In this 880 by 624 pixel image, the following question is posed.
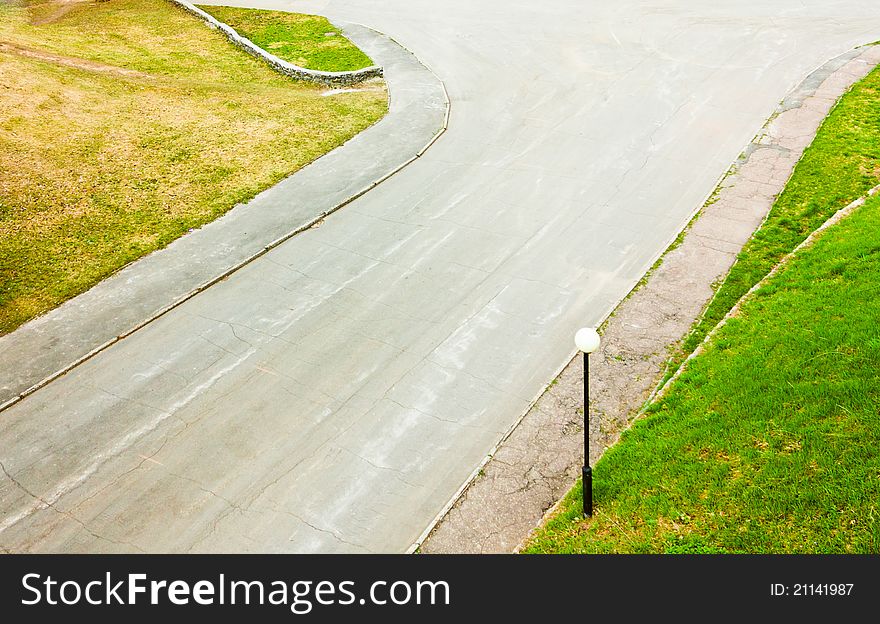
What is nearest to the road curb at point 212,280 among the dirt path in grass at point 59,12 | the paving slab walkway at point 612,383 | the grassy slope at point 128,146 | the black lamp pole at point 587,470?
the grassy slope at point 128,146

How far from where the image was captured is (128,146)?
2295cm

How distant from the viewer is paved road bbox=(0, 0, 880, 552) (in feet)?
37.2

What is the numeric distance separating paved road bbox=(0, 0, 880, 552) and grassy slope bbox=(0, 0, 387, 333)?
344cm

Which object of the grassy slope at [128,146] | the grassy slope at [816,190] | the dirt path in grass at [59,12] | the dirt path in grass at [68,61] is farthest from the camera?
the dirt path in grass at [59,12]

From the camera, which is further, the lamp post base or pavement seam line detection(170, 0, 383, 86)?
pavement seam line detection(170, 0, 383, 86)

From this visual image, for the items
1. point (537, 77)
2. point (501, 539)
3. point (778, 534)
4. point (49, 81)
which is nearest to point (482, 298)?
point (501, 539)

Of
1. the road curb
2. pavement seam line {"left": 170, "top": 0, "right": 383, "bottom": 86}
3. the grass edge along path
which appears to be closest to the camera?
the road curb

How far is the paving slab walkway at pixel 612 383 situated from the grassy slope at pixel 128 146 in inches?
433

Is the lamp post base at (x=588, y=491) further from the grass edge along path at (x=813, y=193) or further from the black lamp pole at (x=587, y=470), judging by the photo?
the grass edge along path at (x=813, y=193)

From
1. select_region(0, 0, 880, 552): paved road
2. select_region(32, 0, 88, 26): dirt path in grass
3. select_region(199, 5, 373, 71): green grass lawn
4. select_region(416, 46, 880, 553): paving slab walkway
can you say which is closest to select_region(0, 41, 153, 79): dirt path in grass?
select_region(199, 5, 373, 71): green grass lawn

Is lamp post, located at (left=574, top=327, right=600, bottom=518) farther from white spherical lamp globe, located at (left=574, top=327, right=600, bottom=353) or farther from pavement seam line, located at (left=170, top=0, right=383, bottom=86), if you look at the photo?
pavement seam line, located at (left=170, top=0, right=383, bottom=86)

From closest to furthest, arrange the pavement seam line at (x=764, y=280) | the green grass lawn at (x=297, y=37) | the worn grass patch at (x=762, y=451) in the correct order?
the worn grass patch at (x=762, y=451)
the pavement seam line at (x=764, y=280)
the green grass lawn at (x=297, y=37)

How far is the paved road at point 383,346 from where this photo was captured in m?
11.3

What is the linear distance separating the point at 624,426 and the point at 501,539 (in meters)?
2.95
